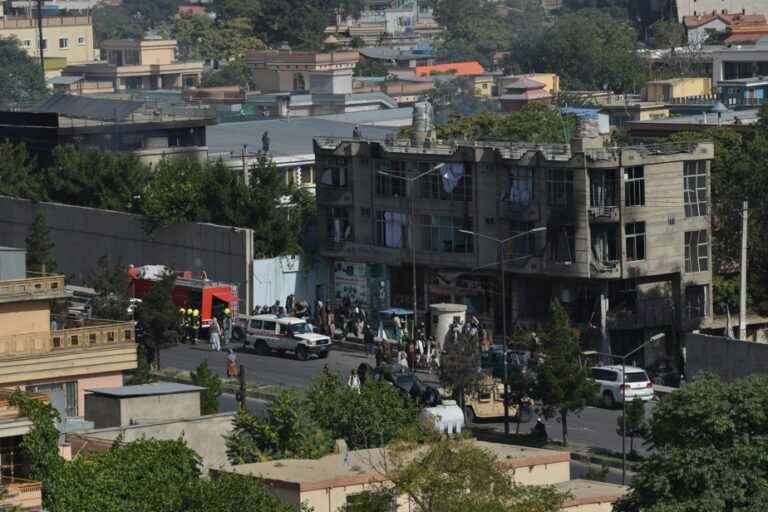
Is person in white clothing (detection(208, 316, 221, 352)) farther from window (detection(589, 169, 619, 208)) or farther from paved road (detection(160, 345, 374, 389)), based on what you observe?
window (detection(589, 169, 619, 208))

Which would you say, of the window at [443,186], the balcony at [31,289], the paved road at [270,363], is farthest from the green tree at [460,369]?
the window at [443,186]

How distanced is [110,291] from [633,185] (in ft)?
45.1

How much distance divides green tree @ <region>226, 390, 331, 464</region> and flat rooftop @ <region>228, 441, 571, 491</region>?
2.50 feet

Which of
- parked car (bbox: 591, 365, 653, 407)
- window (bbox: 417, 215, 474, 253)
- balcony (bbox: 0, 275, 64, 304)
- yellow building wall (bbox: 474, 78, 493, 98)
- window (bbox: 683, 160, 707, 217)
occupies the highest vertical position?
yellow building wall (bbox: 474, 78, 493, 98)

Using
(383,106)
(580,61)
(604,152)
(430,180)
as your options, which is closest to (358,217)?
(430,180)

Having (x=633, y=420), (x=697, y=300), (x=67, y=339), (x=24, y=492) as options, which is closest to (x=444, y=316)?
(x=697, y=300)

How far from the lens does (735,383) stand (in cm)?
4372

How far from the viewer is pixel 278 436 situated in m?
44.3

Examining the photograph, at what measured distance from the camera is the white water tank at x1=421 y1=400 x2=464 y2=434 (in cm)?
5050

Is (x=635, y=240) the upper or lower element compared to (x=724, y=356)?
upper

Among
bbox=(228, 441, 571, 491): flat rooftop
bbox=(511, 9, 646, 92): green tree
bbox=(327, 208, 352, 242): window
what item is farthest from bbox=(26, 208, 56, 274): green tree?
bbox=(511, 9, 646, 92): green tree

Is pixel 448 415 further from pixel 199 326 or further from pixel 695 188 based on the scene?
pixel 199 326

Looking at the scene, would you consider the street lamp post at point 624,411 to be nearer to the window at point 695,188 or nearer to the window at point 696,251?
the window at point 696,251

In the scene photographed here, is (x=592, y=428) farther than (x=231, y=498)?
Yes
